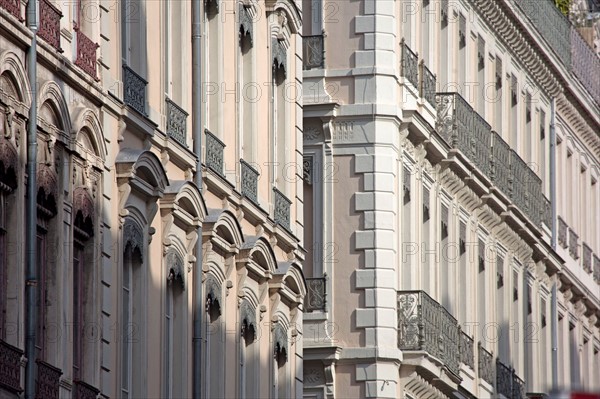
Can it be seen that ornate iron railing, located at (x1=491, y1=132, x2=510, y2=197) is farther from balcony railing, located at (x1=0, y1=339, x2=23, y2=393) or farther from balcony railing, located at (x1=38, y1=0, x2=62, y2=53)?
balcony railing, located at (x1=0, y1=339, x2=23, y2=393)

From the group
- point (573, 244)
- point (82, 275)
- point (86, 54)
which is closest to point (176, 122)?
point (86, 54)

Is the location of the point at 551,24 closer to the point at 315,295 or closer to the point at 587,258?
the point at 587,258

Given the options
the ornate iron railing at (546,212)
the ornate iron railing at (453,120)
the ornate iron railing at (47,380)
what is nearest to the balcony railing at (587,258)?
the ornate iron railing at (546,212)

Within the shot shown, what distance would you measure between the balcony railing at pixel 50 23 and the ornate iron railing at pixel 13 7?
603 mm

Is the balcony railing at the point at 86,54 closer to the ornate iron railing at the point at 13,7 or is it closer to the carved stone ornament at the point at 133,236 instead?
the ornate iron railing at the point at 13,7

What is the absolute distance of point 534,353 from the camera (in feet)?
192

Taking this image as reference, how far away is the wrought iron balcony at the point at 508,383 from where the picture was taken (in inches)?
2096

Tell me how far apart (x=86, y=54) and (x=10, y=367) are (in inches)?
183

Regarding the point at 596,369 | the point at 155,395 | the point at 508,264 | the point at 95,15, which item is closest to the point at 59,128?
the point at 95,15

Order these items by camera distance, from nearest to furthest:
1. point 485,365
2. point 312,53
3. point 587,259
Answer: point 312,53 < point 485,365 < point 587,259

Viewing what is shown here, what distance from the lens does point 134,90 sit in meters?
30.1

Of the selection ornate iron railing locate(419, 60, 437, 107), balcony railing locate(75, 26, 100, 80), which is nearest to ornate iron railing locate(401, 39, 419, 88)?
ornate iron railing locate(419, 60, 437, 107)

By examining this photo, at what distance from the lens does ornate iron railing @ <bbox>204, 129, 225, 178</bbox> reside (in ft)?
111

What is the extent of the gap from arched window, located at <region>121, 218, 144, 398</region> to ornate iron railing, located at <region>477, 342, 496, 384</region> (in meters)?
21.7
